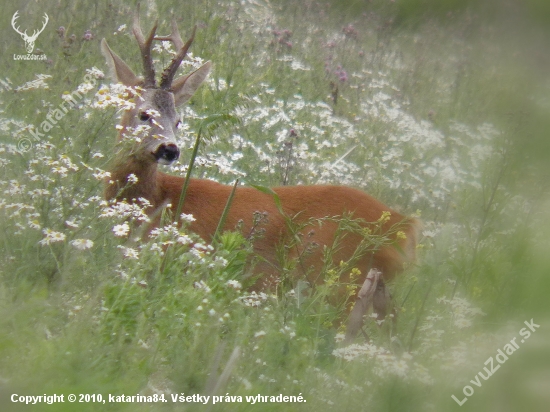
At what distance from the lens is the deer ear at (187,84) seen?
5945 mm

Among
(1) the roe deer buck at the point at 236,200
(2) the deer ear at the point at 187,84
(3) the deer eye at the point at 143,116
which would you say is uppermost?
(2) the deer ear at the point at 187,84

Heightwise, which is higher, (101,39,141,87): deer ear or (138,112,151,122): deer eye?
(101,39,141,87): deer ear

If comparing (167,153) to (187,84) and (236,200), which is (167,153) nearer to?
(236,200)

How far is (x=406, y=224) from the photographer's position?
542 centimetres

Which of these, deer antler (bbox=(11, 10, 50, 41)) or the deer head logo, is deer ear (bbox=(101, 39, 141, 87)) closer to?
the deer head logo

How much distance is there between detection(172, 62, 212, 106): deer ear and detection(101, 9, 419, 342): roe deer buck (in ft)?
0.69

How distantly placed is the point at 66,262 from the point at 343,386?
1.19m

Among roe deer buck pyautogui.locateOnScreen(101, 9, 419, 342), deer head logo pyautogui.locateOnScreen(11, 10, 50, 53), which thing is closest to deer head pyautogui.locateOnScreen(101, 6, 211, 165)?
roe deer buck pyautogui.locateOnScreen(101, 9, 419, 342)

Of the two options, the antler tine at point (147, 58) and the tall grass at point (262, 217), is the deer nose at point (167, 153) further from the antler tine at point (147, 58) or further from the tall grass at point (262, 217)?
the antler tine at point (147, 58)

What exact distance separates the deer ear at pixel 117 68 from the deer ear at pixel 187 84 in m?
0.36

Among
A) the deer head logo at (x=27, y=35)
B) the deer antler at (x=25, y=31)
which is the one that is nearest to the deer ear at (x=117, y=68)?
the deer head logo at (x=27, y=35)

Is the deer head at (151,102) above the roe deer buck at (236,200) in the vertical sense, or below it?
above

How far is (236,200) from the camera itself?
5.51 meters

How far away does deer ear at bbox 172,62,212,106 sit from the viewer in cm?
595
